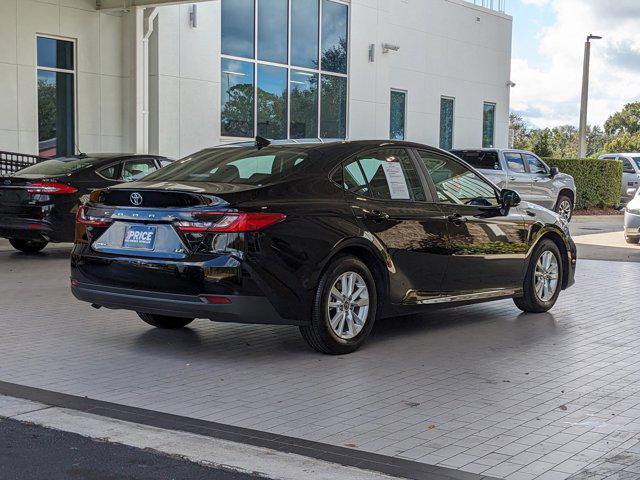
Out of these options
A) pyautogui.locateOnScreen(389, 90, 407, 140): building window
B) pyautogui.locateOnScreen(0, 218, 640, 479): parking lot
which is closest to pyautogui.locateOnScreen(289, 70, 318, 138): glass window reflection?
pyautogui.locateOnScreen(389, 90, 407, 140): building window

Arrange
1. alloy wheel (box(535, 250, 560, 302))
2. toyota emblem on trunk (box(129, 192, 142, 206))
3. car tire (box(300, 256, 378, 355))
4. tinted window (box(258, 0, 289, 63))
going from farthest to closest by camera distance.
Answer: tinted window (box(258, 0, 289, 63)) < alloy wheel (box(535, 250, 560, 302)) < car tire (box(300, 256, 378, 355)) < toyota emblem on trunk (box(129, 192, 142, 206))

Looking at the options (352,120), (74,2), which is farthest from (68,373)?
(352,120)

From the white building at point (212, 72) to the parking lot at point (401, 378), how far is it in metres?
11.1

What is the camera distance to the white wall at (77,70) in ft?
61.9

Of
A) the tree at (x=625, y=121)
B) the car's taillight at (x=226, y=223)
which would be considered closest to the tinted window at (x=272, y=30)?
the car's taillight at (x=226, y=223)

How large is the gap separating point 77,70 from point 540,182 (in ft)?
35.9

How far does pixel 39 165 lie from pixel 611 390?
1011cm

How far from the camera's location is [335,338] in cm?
704

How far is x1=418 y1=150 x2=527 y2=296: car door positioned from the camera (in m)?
8.03

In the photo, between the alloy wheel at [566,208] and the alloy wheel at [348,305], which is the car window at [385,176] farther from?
the alloy wheel at [566,208]

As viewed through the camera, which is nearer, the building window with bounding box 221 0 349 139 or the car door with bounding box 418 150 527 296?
the car door with bounding box 418 150 527 296

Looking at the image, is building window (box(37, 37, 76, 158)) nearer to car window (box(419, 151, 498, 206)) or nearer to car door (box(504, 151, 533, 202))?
car door (box(504, 151, 533, 202))

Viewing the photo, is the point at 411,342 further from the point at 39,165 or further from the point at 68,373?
the point at 39,165

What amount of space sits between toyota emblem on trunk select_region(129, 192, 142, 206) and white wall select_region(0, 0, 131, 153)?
13006 mm
